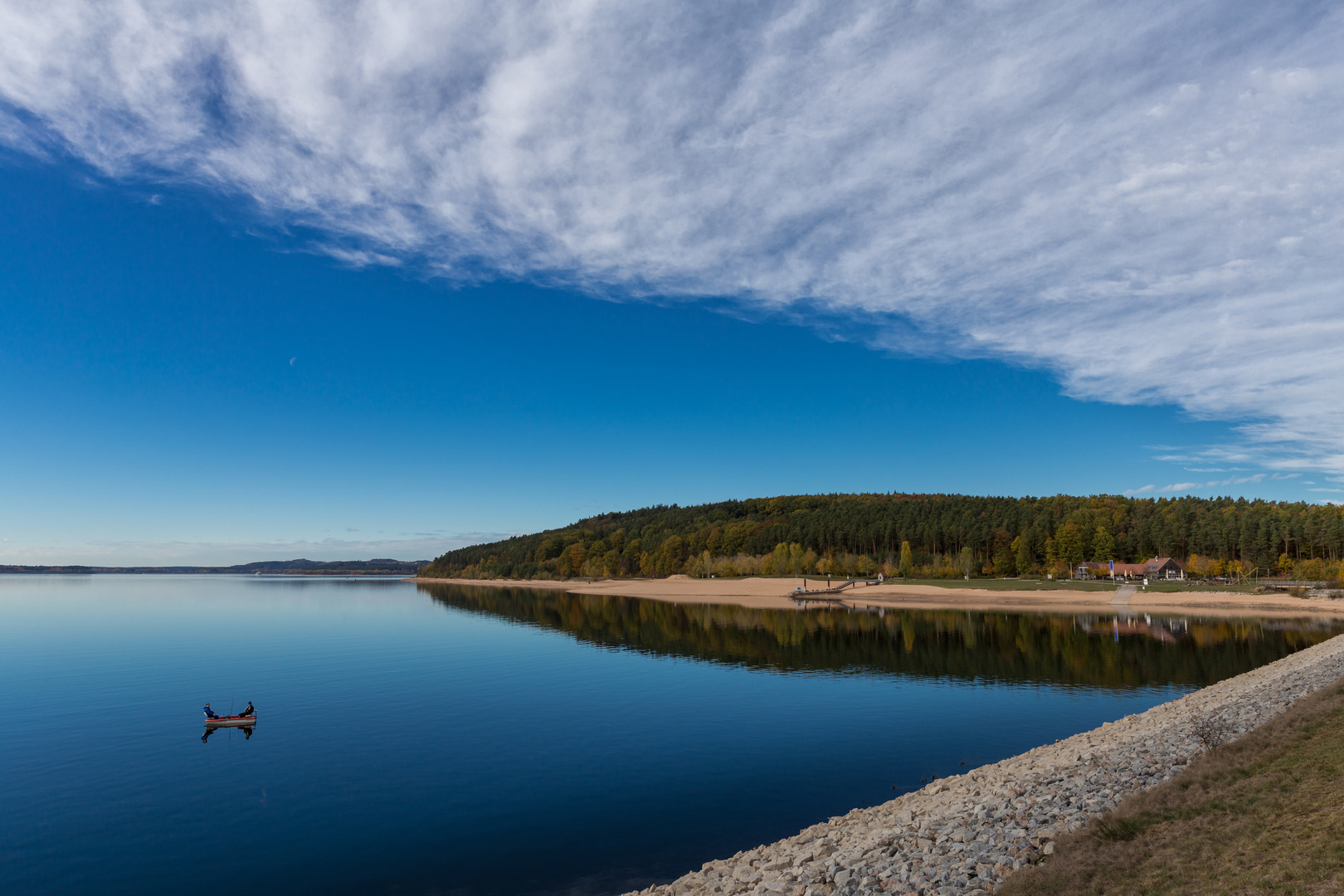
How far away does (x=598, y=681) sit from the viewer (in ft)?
149

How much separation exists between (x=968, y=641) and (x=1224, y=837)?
183 ft

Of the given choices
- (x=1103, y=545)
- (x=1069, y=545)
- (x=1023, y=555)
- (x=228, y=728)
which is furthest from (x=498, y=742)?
(x=1103, y=545)

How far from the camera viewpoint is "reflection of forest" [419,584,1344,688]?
4722 centimetres

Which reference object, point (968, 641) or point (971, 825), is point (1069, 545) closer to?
point (968, 641)

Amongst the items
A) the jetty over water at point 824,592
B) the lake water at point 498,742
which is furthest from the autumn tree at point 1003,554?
the lake water at point 498,742

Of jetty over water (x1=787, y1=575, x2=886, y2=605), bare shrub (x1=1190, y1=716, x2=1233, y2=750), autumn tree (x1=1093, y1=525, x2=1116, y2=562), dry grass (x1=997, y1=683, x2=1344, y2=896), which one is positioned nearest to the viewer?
dry grass (x1=997, y1=683, x2=1344, y2=896)

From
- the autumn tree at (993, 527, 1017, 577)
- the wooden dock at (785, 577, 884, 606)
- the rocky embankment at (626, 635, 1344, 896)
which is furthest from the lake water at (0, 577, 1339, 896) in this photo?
the autumn tree at (993, 527, 1017, 577)

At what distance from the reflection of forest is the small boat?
104 feet

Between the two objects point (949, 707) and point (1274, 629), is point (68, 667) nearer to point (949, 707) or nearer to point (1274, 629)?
point (949, 707)

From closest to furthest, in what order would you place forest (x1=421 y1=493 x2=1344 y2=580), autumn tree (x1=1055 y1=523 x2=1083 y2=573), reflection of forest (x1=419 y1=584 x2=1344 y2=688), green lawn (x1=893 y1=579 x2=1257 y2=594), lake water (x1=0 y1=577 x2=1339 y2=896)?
lake water (x1=0 y1=577 x2=1339 y2=896) → reflection of forest (x1=419 y1=584 x2=1344 y2=688) → green lawn (x1=893 y1=579 x2=1257 y2=594) → forest (x1=421 y1=493 x2=1344 y2=580) → autumn tree (x1=1055 y1=523 x2=1083 y2=573)

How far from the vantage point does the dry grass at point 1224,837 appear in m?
9.95

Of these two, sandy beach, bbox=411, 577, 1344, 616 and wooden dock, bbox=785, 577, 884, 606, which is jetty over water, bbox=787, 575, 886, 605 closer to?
wooden dock, bbox=785, 577, 884, 606

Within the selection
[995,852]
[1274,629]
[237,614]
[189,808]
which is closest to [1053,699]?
[995,852]

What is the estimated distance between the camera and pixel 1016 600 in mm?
109000
